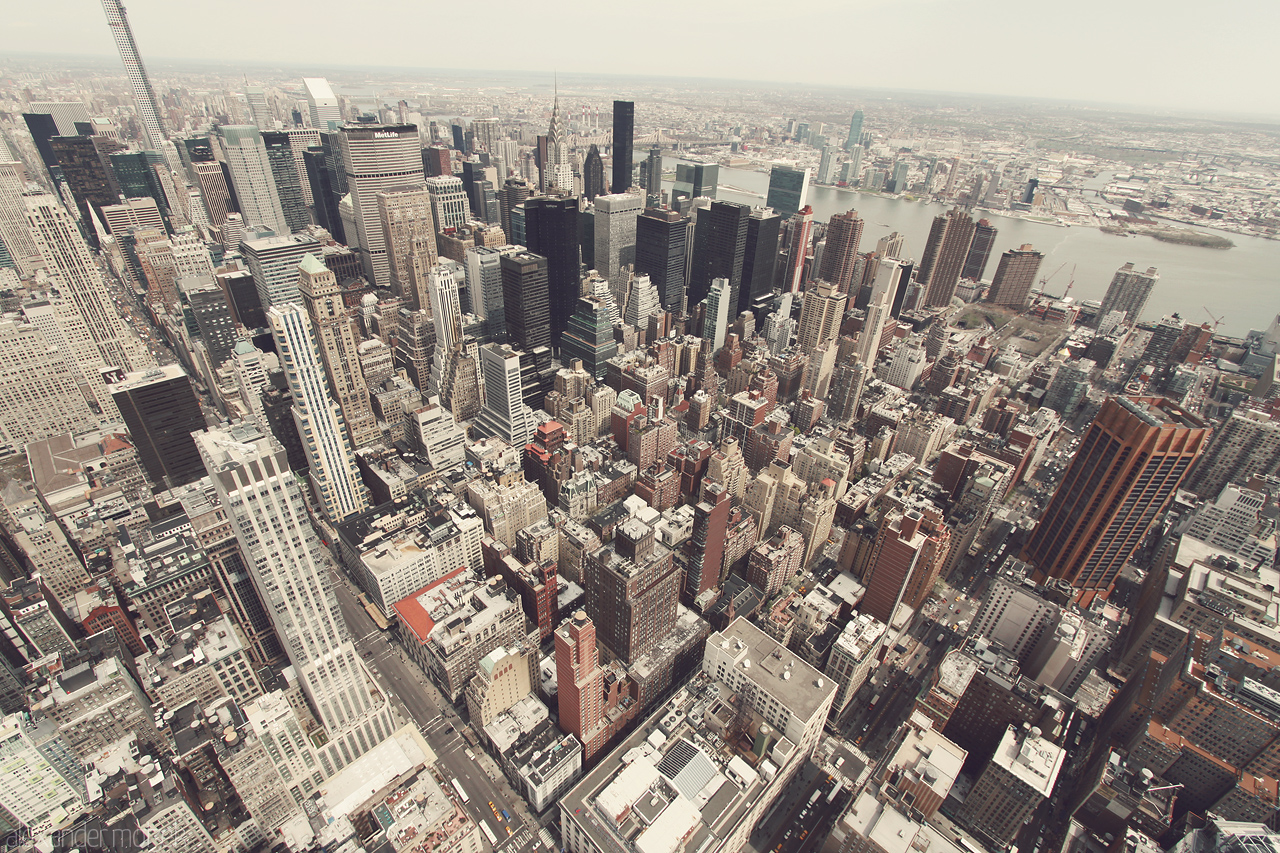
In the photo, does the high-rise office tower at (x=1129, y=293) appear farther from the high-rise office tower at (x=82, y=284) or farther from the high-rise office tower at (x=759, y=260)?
the high-rise office tower at (x=82, y=284)

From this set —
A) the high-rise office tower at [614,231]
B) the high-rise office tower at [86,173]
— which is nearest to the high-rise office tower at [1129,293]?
the high-rise office tower at [614,231]

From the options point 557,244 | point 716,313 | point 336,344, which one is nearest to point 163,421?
point 336,344

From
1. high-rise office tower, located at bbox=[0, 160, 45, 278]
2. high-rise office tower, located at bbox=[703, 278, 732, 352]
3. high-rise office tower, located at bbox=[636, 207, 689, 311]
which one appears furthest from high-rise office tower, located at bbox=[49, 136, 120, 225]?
high-rise office tower, located at bbox=[703, 278, 732, 352]

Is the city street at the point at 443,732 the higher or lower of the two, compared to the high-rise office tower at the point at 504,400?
lower

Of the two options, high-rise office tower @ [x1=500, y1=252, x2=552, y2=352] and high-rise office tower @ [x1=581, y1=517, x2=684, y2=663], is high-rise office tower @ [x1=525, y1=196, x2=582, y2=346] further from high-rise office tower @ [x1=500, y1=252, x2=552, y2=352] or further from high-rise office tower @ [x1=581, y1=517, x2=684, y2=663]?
high-rise office tower @ [x1=581, y1=517, x2=684, y2=663]

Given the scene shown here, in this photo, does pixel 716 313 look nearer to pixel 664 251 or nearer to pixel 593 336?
pixel 664 251

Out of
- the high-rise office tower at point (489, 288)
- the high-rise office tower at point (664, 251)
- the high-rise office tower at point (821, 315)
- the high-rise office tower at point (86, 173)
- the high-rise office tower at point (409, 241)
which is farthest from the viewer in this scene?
the high-rise office tower at point (86, 173)
